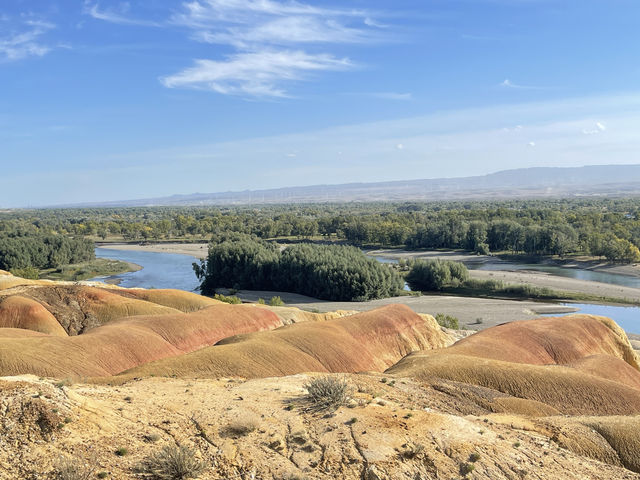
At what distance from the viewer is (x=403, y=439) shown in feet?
40.3

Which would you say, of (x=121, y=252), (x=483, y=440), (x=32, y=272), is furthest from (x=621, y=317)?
(x=121, y=252)

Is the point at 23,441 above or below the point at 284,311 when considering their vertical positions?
above

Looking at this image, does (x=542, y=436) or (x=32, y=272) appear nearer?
(x=542, y=436)

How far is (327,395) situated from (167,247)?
138 meters

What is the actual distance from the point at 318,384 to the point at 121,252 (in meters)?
135

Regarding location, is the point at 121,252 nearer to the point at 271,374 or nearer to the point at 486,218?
the point at 486,218

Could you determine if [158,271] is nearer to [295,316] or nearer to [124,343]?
[295,316]

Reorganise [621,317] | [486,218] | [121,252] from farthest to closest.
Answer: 1. [486,218]
2. [121,252]
3. [621,317]

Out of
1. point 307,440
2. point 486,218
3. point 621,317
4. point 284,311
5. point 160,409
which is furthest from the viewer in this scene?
point 486,218

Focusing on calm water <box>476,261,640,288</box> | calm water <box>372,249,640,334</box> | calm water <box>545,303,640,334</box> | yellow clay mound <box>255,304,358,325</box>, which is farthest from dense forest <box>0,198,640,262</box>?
yellow clay mound <box>255,304,358,325</box>

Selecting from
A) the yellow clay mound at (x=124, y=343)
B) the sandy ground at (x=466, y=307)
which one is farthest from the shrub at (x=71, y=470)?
the sandy ground at (x=466, y=307)

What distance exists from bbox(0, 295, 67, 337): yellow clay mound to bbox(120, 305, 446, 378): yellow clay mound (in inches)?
467

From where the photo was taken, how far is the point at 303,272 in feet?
244

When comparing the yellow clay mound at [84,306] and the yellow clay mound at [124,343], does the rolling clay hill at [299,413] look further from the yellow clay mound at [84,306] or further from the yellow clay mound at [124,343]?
the yellow clay mound at [84,306]
